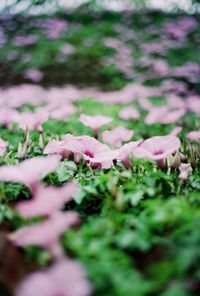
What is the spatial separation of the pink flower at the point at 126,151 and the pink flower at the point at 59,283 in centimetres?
77

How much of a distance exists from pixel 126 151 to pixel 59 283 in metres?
0.82

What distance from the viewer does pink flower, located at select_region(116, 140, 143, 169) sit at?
62.1 inches

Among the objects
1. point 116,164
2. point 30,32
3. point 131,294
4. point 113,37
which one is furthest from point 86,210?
point 30,32

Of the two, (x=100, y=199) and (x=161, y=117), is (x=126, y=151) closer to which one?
(x=100, y=199)

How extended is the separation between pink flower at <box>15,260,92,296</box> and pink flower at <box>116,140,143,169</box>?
77 centimetres

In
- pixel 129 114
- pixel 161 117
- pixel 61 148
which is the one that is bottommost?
pixel 129 114

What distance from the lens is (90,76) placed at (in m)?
5.99

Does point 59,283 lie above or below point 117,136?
above

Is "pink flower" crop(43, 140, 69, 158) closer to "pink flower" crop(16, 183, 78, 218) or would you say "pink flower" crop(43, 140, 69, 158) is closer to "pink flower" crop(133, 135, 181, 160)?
"pink flower" crop(133, 135, 181, 160)

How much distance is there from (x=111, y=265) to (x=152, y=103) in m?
2.94

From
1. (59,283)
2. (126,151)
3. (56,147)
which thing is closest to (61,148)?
(56,147)

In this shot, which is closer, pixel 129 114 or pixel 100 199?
pixel 100 199

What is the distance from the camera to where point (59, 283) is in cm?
84

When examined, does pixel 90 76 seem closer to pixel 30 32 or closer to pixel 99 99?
pixel 30 32
